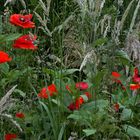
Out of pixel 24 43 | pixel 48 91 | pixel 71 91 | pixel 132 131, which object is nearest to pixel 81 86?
pixel 71 91

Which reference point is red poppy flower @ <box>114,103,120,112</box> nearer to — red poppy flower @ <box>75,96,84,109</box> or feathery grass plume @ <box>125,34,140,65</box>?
red poppy flower @ <box>75,96,84,109</box>

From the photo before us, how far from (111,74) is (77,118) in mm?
587

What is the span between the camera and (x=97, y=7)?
2.33 m

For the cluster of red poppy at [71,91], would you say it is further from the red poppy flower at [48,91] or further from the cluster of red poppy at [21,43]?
the cluster of red poppy at [21,43]

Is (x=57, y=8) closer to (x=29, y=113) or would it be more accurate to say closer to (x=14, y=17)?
(x=14, y=17)

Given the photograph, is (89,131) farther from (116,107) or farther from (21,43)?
(21,43)

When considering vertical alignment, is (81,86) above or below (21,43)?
below

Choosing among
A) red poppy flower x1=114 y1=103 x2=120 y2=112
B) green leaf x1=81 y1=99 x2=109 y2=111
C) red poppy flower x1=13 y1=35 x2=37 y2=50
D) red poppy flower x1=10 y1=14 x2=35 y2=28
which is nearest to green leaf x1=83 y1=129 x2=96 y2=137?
green leaf x1=81 y1=99 x2=109 y2=111

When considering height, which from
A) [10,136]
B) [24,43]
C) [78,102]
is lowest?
[10,136]

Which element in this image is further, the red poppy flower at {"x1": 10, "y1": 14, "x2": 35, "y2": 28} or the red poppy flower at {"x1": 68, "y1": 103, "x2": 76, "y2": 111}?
the red poppy flower at {"x1": 10, "y1": 14, "x2": 35, "y2": 28}

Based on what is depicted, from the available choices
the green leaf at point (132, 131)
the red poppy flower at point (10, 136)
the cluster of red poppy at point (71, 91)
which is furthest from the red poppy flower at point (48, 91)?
the green leaf at point (132, 131)

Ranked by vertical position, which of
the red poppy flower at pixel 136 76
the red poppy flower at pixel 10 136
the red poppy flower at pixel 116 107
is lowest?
the red poppy flower at pixel 10 136

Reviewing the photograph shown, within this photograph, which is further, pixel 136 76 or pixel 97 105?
pixel 136 76

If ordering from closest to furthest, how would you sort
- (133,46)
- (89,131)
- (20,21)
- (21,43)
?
(89,131)
(133,46)
(21,43)
(20,21)
